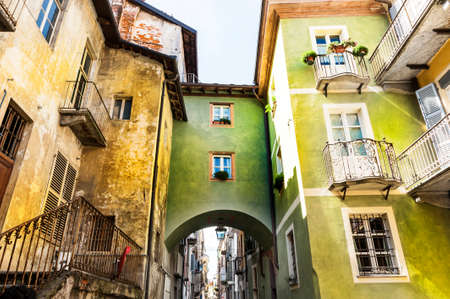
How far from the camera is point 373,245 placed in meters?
8.81

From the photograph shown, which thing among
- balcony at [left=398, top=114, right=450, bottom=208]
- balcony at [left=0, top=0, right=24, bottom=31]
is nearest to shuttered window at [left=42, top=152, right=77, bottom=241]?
→ balcony at [left=0, top=0, right=24, bottom=31]

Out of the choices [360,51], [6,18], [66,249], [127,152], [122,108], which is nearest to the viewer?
[6,18]

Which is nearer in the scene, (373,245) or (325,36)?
(373,245)

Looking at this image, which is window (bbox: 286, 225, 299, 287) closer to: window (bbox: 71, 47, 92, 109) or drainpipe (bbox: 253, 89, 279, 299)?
drainpipe (bbox: 253, 89, 279, 299)

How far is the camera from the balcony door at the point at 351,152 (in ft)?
30.2

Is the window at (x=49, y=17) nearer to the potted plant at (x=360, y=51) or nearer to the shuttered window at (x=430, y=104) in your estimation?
the potted plant at (x=360, y=51)

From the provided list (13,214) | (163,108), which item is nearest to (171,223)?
(163,108)

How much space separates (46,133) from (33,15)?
3.12 meters

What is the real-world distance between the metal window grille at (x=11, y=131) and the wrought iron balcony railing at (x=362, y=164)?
8522 millimetres

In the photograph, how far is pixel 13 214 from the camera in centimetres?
750

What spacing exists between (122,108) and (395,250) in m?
10.8

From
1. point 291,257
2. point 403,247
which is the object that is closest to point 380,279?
point 403,247

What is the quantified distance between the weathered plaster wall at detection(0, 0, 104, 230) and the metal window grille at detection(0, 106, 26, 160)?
0.17 metres

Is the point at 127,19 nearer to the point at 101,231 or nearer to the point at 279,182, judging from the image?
the point at 279,182
